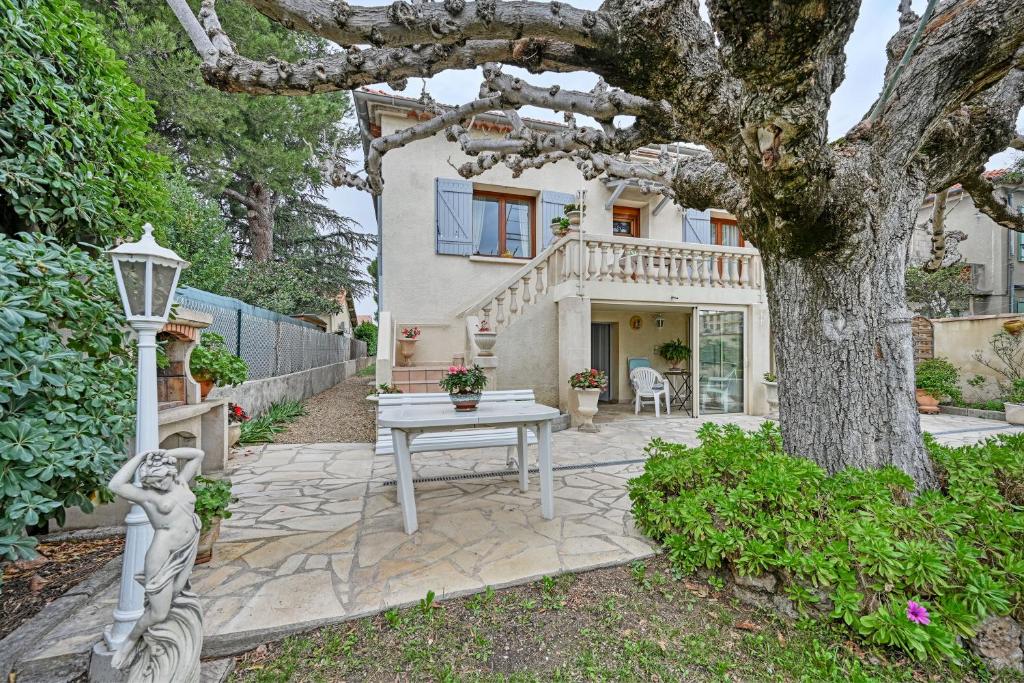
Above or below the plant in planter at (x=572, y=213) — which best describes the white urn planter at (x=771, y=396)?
below

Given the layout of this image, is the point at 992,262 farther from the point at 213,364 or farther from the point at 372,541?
the point at 213,364

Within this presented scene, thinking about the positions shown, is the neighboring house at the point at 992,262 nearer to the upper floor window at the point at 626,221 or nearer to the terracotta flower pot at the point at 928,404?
the terracotta flower pot at the point at 928,404

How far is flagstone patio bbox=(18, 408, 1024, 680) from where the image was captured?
75.6 inches

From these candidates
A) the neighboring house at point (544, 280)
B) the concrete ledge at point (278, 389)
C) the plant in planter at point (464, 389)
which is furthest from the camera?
the neighboring house at point (544, 280)

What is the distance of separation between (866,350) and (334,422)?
22.4 ft

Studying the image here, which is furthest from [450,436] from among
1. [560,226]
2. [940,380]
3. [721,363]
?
[940,380]

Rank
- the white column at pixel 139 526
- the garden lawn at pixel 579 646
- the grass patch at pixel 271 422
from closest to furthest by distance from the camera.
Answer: the white column at pixel 139 526 < the garden lawn at pixel 579 646 < the grass patch at pixel 271 422

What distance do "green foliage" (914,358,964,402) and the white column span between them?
10.8m

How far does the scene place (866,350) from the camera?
96.6 inches

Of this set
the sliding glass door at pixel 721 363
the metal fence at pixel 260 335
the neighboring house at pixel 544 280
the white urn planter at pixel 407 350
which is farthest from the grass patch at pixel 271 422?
the sliding glass door at pixel 721 363

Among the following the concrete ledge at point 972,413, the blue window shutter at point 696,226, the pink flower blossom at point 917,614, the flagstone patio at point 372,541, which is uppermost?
the blue window shutter at point 696,226

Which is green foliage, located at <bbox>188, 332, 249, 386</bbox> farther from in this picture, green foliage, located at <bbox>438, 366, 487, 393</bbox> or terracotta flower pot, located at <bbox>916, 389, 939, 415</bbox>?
terracotta flower pot, located at <bbox>916, 389, 939, 415</bbox>

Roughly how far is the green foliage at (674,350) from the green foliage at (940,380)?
4.01 metres

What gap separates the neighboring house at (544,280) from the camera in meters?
6.74
